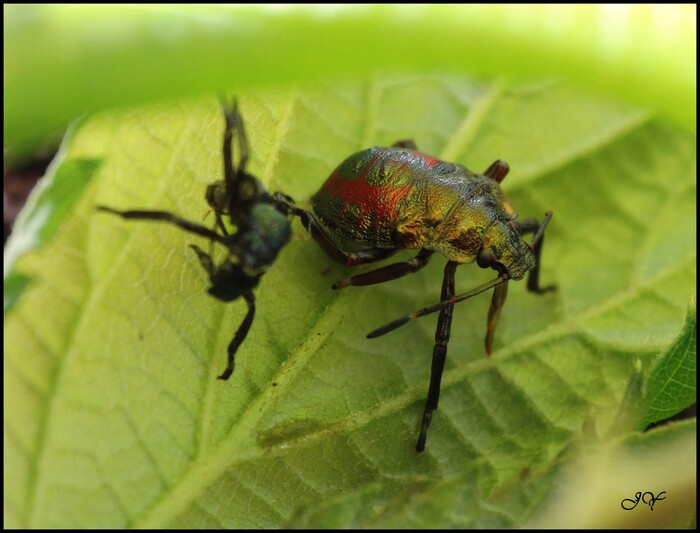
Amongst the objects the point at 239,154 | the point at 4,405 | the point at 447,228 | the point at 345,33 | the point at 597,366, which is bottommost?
the point at 4,405

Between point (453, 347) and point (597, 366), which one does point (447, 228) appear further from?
point (597, 366)

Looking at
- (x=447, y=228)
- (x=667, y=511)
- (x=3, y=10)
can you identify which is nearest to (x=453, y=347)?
(x=447, y=228)

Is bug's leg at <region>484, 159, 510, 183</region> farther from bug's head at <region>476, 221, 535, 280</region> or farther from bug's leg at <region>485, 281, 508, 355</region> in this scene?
bug's leg at <region>485, 281, 508, 355</region>

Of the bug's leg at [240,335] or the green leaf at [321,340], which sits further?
the bug's leg at [240,335]

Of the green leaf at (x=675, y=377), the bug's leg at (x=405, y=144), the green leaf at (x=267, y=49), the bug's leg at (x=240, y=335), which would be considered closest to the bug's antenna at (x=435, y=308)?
the bug's leg at (x=240, y=335)

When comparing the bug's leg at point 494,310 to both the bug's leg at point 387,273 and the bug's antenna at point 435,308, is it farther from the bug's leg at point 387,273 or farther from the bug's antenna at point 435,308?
the bug's leg at point 387,273
